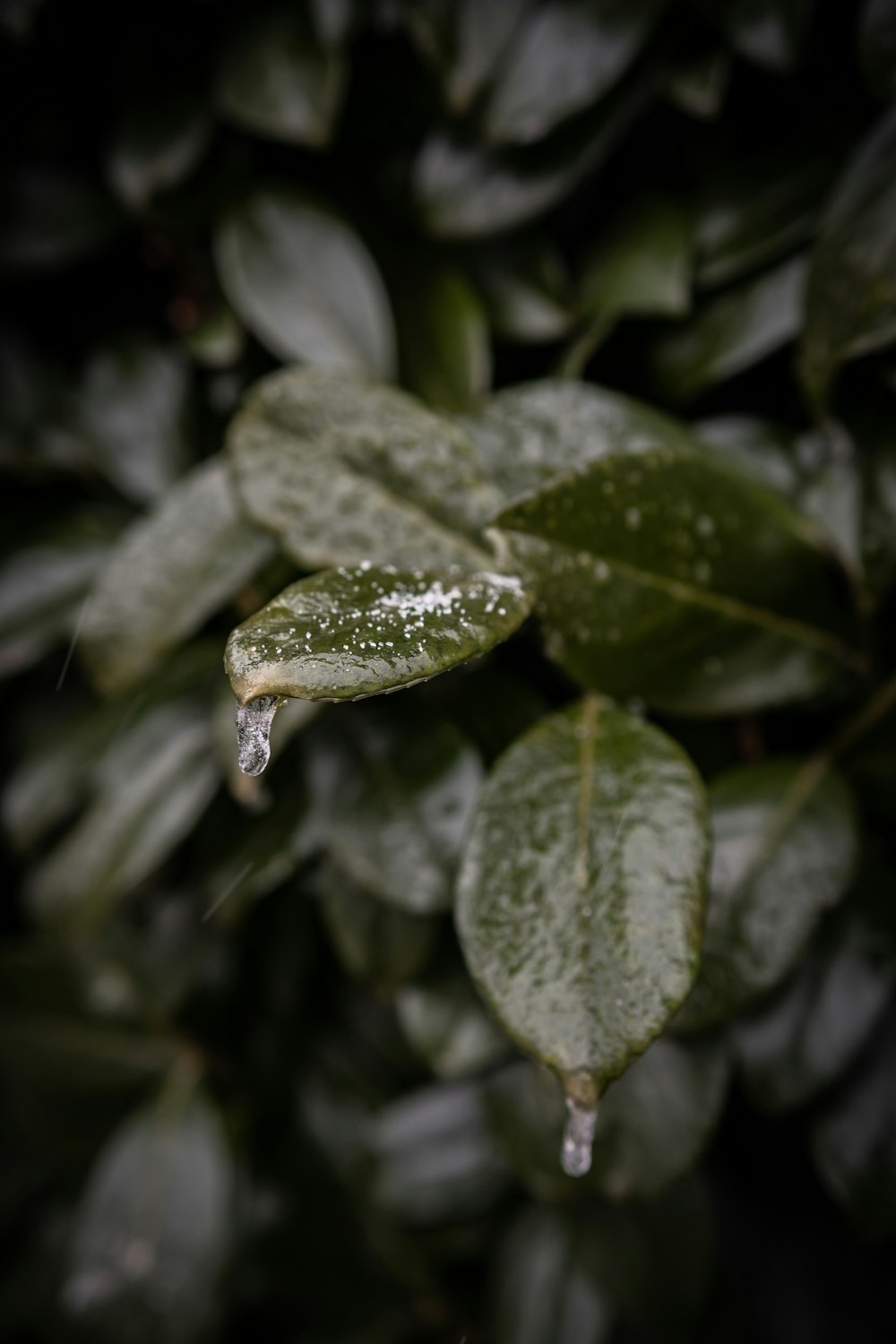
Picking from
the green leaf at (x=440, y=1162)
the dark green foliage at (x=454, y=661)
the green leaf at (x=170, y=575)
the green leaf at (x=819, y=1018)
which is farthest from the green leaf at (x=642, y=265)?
the green leaf at (x=440, y=1162)

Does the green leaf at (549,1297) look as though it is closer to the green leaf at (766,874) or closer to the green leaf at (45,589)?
the green leaf at (766,874)

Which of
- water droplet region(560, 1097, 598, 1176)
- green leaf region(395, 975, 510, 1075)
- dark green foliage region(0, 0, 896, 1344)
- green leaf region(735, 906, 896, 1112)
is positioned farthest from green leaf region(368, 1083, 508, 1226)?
water droplet region(560, 1097, 598, 1176)

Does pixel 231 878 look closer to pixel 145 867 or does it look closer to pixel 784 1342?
pixel 145 867

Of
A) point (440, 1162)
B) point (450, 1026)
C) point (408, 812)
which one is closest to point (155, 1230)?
point (440, 1162)

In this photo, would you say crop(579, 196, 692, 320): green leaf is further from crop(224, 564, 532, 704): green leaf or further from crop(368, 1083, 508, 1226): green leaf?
crop(368, 1083, 508, 1226): green leaf

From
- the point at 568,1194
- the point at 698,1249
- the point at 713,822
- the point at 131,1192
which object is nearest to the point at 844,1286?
the point at 698,1249

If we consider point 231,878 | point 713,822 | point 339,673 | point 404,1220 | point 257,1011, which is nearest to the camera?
point 339,673
